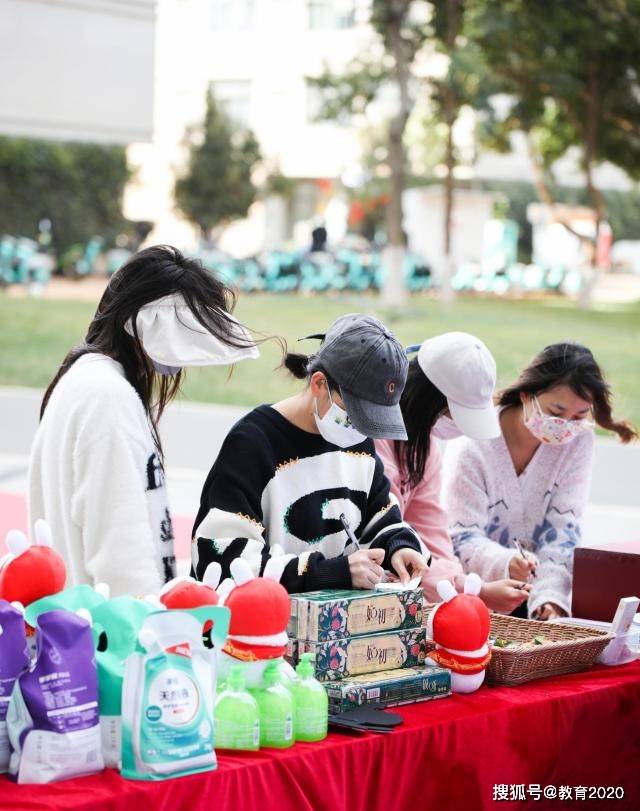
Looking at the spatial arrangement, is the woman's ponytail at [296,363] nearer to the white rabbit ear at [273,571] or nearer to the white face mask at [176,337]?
the white face mask at [176,337]

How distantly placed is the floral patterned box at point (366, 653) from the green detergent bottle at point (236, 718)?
0.74 ft

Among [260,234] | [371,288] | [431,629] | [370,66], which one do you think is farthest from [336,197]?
[431,629]

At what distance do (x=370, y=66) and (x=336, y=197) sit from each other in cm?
973

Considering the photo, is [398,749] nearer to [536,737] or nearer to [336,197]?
[536,737]

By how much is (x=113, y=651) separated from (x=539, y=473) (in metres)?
1.87

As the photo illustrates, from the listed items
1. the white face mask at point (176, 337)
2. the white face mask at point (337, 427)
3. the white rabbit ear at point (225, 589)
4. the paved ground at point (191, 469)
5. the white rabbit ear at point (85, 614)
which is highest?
the white face mask at point (176, 337)

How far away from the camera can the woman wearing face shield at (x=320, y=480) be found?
239cm

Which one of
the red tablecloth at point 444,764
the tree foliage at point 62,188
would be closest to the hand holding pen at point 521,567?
the red tablecloth at point 444,764

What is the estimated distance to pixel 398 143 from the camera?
18.7 meters

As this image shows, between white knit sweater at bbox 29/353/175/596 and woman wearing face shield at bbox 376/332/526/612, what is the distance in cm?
76

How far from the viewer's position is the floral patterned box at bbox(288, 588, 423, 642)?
2.19 m


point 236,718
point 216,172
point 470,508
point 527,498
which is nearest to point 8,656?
point 236,718

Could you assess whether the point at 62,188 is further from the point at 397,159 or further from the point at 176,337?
the point at 176,337

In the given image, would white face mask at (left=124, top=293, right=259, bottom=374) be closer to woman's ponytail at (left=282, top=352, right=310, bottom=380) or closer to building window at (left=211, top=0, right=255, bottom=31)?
woman's ponytail at (left=282, top=352, right=310, bottom=380)
